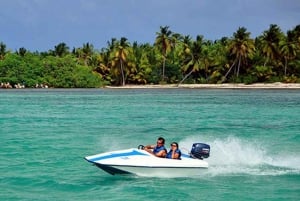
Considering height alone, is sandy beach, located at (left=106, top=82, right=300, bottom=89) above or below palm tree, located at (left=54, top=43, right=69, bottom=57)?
below

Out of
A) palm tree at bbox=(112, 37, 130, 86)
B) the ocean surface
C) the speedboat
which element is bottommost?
the ocean surface

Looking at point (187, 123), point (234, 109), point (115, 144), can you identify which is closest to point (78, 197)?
point (115, 144)

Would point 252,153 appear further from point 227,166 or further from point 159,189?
point 159,189

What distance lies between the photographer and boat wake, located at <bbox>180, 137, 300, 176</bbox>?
849 inches

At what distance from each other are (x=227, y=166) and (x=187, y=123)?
22.5 metres

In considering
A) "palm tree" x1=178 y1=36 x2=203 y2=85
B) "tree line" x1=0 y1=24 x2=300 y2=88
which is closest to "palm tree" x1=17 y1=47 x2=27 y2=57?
"tree line" x1=0 y1=24 x2=300 y2=88

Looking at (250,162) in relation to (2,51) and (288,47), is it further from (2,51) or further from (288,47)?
(2,51)

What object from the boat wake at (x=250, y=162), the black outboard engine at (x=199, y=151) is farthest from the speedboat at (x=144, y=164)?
the boat wake at (x=250, y=162)

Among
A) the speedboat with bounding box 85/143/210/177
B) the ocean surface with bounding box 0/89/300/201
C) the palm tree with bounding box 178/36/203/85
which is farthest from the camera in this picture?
the palm tree with bounding box 178/36/203/85

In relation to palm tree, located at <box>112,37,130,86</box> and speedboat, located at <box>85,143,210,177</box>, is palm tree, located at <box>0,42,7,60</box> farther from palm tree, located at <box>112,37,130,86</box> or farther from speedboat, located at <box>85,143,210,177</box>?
speedboat, located at <box>85,143,210,177</box>

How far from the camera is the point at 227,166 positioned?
878 inches

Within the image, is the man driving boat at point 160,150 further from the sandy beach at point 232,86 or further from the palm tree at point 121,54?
the palm tree at point 121,54

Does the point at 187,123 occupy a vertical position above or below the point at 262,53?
below

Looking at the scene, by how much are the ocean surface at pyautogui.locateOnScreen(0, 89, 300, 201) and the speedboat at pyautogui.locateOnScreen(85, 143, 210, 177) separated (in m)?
0.35
